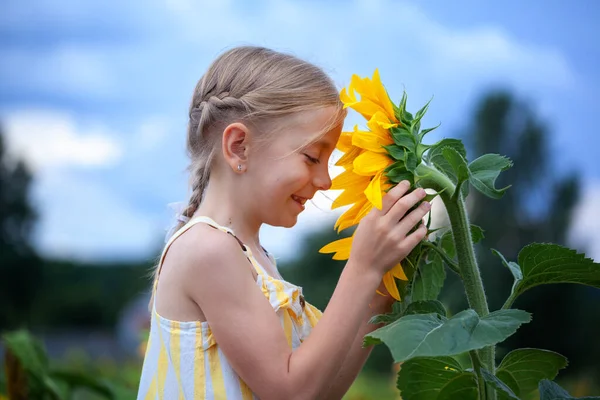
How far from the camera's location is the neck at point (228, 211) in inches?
57.1

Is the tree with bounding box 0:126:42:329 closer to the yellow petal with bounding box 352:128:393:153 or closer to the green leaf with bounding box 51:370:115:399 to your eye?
the green leaf with bounding box 51:370:115:399

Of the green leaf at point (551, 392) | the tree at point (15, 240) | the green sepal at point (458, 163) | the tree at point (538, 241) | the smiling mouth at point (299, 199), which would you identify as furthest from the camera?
the tree at point (15, 240)

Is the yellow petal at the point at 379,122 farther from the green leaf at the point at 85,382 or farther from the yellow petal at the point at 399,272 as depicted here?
the green leaf at the point at 85,382

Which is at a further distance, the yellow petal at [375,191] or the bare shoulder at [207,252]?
the bare shoulder at [207,252]

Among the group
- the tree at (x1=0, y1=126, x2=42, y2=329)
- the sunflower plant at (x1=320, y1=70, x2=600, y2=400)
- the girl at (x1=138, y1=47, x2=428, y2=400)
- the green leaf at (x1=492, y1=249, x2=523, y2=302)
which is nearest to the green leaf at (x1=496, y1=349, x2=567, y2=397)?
the sunflower plant at (x1=320, y1=70, x2=600, y2=400)

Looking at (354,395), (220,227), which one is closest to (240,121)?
(220,227)

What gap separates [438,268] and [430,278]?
2cm

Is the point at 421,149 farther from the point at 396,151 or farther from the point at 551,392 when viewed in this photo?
the point at 551,392

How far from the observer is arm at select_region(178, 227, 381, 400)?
4.15 ft

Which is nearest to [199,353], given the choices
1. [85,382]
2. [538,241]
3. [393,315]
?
[393,315]

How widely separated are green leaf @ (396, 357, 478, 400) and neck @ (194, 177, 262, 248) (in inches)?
16.3

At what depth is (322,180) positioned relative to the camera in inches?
55.9

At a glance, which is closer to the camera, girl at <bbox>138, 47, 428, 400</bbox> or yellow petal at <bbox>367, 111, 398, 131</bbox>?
yellow petal at <bbox>367, 111, 398, 131</bbox>

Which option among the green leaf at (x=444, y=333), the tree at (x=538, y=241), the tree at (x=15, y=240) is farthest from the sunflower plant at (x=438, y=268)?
the tree at (x=15, y=240)
